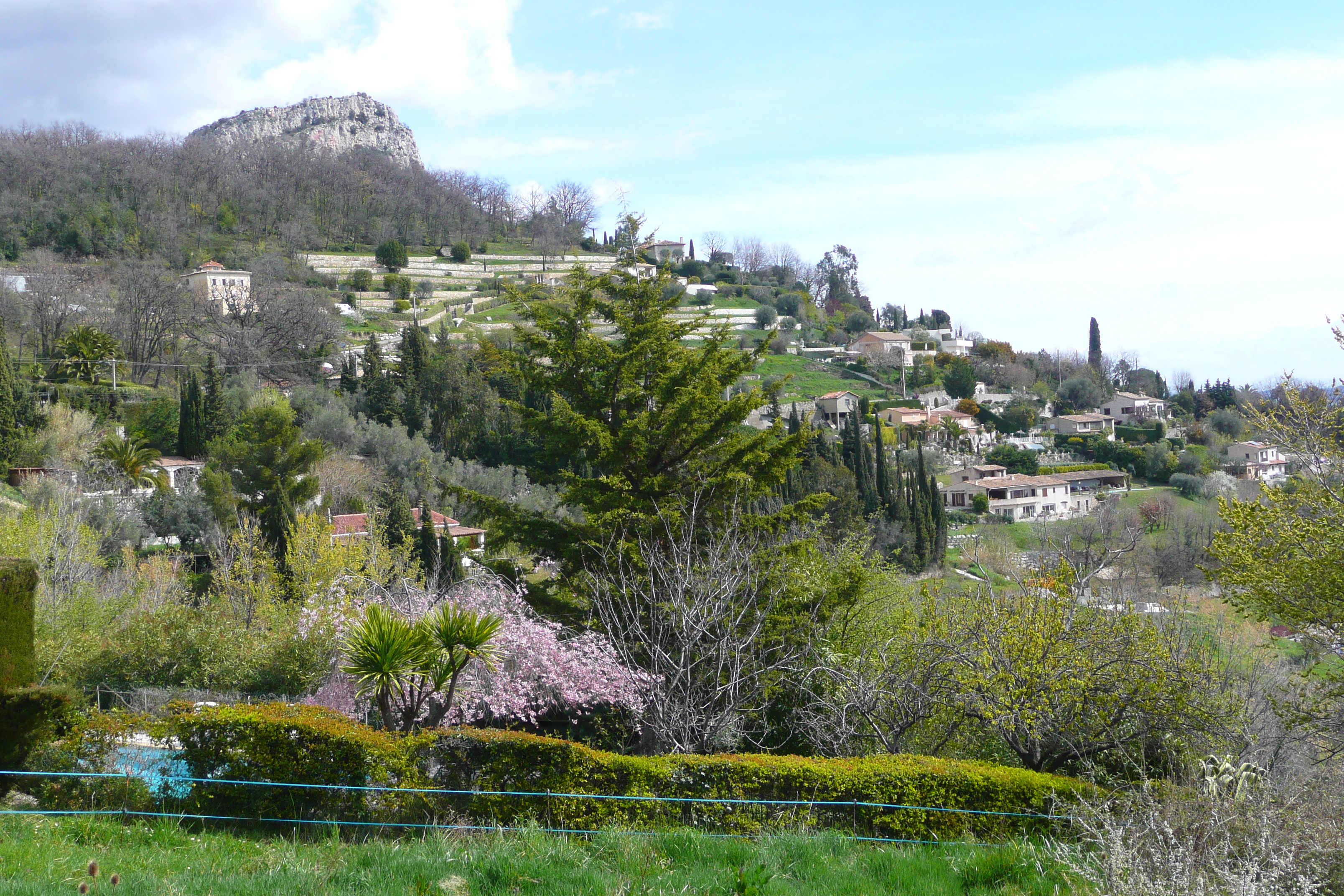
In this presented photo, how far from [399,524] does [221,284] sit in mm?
53245

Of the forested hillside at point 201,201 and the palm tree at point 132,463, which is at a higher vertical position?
the forested hillside at point 201,201

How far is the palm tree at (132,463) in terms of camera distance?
3788cm

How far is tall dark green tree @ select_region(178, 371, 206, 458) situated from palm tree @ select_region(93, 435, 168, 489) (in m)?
4.59

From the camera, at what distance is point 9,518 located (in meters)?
23.4

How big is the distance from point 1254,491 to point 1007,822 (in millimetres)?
57548

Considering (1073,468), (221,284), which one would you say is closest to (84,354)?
(221,284)

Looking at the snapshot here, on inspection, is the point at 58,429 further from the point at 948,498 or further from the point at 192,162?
the point at 192,162

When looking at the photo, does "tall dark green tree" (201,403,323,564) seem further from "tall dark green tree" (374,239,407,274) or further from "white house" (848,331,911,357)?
"white house" (848,331,911,357)

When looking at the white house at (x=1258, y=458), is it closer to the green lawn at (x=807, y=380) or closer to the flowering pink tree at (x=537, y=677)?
the green lawn at (x=807, y=380)

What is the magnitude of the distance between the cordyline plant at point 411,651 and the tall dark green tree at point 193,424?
41453 millimetres

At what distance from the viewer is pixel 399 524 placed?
30.7 metres

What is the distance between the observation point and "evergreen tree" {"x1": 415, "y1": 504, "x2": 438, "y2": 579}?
29156mm

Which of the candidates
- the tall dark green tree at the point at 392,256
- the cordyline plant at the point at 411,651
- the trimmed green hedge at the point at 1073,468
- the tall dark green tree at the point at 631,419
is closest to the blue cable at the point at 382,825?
the cordyline plant at the point at 411,651

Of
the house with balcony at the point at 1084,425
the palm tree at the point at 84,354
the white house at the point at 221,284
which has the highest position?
the white house at the point at 221,284
